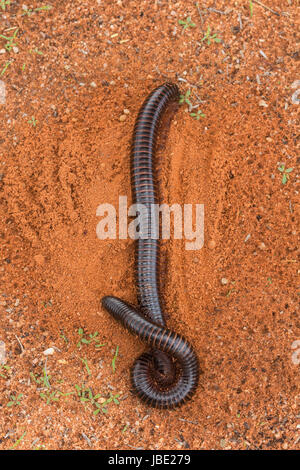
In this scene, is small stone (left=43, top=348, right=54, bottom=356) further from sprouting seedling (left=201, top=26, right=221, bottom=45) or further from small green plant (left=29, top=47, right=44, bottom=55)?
sprouting seedling (left=201, top=26, right=221, bottom=45)

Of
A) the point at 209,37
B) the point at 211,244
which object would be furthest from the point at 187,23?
the point at 211,244

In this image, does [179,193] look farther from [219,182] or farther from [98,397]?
[98,397]

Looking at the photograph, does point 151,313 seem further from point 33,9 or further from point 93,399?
point 33,9

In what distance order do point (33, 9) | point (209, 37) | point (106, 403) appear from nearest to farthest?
point (106, 403) → point (209, 37) → point (33, 9)

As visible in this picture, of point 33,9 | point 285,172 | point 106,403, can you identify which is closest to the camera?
point 106,403

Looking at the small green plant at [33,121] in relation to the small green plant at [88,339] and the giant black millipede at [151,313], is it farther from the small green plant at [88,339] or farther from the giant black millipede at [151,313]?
the small green plant at [88,339]
